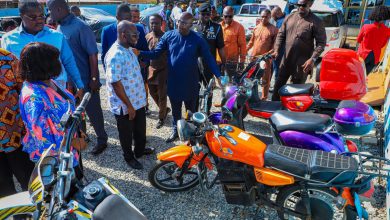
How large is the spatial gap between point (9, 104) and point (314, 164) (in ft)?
7.33

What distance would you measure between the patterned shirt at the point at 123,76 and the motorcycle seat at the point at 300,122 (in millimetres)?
1430

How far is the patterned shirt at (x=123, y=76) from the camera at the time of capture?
2.71 metres

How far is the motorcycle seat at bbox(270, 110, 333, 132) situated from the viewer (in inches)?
102

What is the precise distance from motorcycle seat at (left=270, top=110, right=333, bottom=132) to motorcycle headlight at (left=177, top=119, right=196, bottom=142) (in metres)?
0.98

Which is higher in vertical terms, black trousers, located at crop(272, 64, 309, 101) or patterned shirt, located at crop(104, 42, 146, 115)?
patterned shirt, located at crop(104, 42, 146, 115)

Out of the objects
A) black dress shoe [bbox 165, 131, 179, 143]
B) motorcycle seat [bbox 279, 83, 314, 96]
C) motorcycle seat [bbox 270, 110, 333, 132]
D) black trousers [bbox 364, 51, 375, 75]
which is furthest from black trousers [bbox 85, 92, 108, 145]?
black trousers [bbox 364, 51, 375, 75]

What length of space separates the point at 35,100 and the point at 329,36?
7728 millimetres

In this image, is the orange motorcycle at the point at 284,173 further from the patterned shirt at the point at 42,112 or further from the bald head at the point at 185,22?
the bald head at the point at 185,22

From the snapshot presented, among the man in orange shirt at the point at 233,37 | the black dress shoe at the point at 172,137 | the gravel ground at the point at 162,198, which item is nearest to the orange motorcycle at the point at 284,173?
the gravel ground at the point at 162,198

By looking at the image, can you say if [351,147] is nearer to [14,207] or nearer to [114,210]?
[114,210]

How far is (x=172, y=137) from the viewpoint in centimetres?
403

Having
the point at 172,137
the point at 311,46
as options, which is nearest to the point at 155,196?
the point at 172,137

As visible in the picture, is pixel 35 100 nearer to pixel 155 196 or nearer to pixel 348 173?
pixel 155 196

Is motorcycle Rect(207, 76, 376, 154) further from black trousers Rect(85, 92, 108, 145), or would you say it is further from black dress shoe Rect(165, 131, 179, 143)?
black trousers Rect(85, 92, 108, 145)
